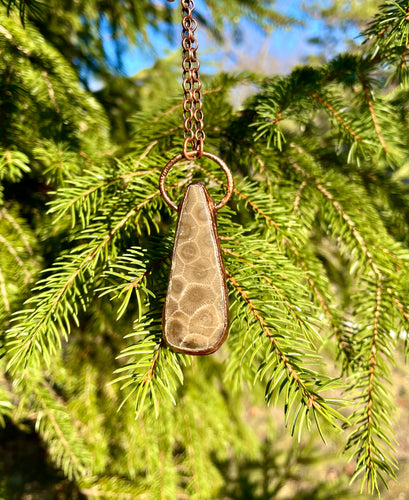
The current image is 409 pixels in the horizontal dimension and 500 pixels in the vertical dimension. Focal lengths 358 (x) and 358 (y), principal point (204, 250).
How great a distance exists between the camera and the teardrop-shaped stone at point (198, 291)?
0.58 metres

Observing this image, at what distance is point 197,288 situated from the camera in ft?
1.92

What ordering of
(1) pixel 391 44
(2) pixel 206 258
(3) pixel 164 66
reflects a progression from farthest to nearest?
(3) pixel 164 66 < (1) pixel 391 44 < (2) pixel 206 258

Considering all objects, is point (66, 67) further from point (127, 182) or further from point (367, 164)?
point (367, 164)

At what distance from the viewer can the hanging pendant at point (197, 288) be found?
58 centimetres

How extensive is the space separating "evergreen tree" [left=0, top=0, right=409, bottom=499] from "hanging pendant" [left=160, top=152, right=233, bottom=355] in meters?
0.05

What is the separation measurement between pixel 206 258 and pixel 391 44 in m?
0.60

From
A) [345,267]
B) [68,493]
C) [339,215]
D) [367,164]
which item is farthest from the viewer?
[345,267]

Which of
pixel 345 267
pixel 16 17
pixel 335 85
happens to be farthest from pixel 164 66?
pixel 345 267

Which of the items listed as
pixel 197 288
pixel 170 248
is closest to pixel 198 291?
pixel 197 288

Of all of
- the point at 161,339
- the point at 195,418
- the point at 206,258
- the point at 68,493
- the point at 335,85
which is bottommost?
the point at 68,493

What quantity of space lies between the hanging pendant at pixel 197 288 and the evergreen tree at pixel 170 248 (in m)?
0.05

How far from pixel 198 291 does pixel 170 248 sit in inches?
5.4

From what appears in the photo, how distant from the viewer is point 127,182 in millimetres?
778

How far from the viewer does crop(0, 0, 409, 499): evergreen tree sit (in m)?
0.64
